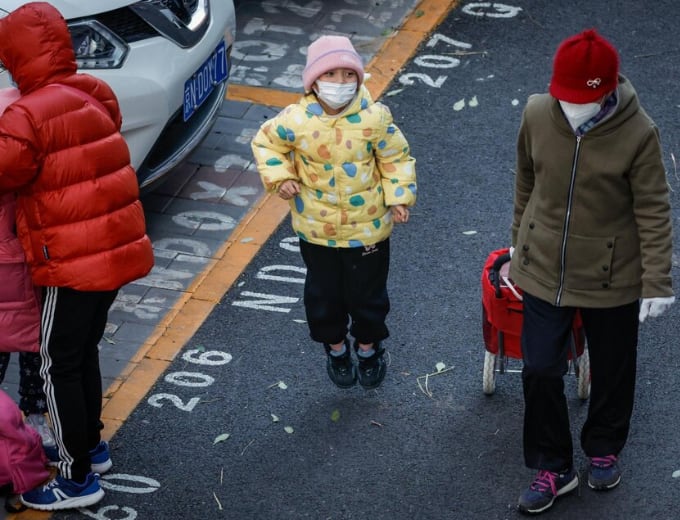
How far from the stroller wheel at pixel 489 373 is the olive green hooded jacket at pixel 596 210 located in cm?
78

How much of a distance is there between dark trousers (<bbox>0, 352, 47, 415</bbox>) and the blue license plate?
2149mm

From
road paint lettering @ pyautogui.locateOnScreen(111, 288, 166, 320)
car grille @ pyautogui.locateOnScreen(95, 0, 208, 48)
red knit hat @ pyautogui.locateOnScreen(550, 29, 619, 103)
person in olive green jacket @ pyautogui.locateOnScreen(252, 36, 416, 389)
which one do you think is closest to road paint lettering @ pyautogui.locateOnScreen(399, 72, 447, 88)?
car grille @ pyautogui.locateOnScreen(95, 0, 208, 48)

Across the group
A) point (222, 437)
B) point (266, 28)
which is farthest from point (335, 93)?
point (266, 28)

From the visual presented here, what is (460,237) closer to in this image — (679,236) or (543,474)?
(679,236)

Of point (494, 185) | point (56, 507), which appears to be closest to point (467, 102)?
point (494, 185)

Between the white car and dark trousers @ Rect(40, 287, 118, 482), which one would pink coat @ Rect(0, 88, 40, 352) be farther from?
the white car

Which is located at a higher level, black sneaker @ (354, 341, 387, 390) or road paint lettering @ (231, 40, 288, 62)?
black sneaker @ (354, 341, 387, 390)

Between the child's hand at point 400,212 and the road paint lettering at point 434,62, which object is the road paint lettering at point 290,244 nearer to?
the child's hand at point 400,212

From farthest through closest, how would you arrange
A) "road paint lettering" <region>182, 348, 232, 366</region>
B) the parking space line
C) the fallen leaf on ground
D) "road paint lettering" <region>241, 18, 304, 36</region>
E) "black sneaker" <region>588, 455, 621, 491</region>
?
"road paint lettering" <region>241, 18, 304, 36</region> < "road paint lettering" <region>182, 348, 232, 366</region> < the parking space line < the fallen leaf on ground < "black sneaker" <region>588, 455, 621, 491</region>

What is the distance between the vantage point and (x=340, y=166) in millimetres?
5055

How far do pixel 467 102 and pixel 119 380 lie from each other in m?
3.39

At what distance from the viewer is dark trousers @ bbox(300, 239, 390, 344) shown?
529 centimetres

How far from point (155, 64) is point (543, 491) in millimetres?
3007

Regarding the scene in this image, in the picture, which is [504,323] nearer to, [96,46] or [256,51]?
[96,46]
